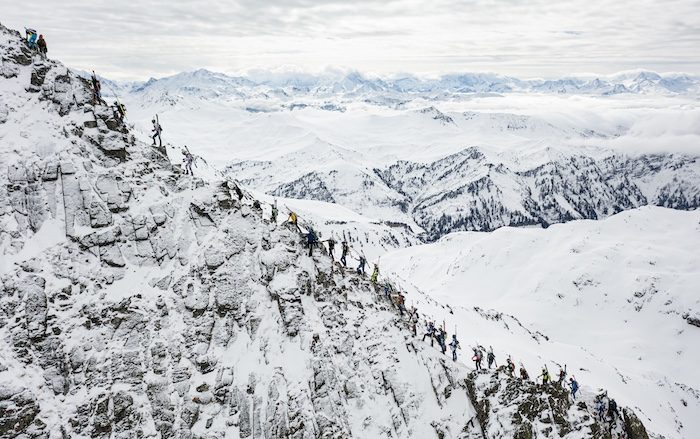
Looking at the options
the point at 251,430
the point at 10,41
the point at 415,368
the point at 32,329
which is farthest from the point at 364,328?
the point at 10,41

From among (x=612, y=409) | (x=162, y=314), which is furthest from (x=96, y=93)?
(x=612, y=409)

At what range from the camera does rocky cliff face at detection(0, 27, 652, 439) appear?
4812cm

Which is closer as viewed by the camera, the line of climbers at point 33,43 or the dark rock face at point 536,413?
the dark rock face at point 536,413

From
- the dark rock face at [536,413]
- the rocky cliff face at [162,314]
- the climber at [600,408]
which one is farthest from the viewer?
Result: the climber at [600,408]

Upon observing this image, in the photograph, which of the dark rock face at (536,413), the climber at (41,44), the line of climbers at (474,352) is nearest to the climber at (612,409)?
the line of climbers at (474,352)

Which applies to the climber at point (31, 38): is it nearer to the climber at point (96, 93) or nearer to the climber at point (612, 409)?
the climber at point (96, 93)

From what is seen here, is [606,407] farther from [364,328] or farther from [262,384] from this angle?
[262,384]

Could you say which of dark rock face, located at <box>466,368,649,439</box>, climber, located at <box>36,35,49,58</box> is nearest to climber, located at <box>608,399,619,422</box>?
dark rock face, located at <box>466,368,649,439</box>

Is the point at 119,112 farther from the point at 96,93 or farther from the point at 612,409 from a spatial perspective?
the point at 612,409

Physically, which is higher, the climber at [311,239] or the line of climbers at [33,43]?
the line of climbers at [33,43]

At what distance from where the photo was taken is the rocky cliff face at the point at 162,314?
1895 inches

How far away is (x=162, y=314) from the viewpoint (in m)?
53.2

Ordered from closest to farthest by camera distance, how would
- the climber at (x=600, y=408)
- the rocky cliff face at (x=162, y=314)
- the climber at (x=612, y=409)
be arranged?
the rocky cliff face at (x=162, y=314) → the climber at (x=612, y=409) → the climber at (x=600, y=408)

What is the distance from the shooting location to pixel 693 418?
5669 inches
